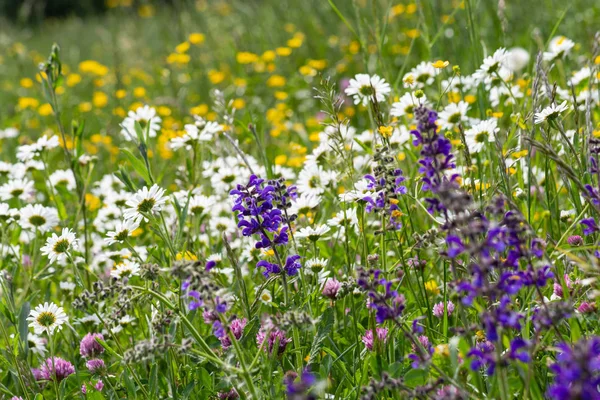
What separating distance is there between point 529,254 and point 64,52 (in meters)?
10.1

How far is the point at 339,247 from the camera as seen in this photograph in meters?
2.62

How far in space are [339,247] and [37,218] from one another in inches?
43.7

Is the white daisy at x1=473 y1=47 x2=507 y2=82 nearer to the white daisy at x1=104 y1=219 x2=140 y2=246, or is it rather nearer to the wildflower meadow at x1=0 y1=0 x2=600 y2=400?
the wildflower meadow at x1=0 y1=0 x2=600 y2=400

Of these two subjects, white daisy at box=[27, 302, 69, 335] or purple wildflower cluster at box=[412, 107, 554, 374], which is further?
white daisy at box=[27, 302, 69, 335]

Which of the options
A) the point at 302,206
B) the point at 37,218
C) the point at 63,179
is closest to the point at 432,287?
the point at 302,206

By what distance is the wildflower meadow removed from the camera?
125 cm

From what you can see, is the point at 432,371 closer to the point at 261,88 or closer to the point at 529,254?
the point at 529,254

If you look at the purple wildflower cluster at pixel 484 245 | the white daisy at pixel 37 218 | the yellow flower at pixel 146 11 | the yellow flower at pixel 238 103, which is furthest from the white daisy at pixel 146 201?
the yellow flower at pixel 146 11

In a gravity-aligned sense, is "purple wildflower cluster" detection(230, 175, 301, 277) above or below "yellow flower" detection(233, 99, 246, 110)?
below

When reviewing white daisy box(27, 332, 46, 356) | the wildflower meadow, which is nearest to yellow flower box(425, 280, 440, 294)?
the wildflower meadow

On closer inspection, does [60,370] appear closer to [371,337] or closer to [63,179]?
[371,337]

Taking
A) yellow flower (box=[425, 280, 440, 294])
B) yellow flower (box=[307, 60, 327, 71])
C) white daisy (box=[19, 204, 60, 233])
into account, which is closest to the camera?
yellow flower (box=[425, 280, 440, 294])

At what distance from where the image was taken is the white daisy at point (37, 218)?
8.51 feet

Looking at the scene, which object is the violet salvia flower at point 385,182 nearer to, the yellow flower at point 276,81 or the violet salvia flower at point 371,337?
the violet salvia flower at point 371,337
